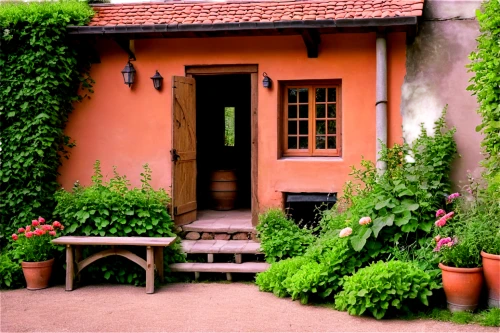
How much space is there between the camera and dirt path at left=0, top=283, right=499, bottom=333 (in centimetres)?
556

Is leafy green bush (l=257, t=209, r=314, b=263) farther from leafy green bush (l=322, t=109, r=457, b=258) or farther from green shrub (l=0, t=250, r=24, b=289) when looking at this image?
green shrub (l=0, t=250, r=24, b=289)

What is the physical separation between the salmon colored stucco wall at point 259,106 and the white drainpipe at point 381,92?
19 centimetres

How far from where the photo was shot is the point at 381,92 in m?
7.94

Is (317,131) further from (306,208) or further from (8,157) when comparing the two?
(8,157)

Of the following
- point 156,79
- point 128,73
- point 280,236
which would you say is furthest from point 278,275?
point 128,73

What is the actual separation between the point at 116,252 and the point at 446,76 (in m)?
5.22

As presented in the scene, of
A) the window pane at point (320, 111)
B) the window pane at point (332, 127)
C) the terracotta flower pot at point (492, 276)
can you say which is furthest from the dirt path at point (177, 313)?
the window pane at point (320, 111)

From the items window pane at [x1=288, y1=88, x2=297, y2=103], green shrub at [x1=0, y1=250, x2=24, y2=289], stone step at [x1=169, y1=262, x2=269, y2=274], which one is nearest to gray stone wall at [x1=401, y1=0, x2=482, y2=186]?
window pane at [x1=288, y1=88, x2=297, y2=103]

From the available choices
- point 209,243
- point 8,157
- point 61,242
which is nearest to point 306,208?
point 209,243

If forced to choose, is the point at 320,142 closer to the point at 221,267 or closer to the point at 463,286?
the point at 221,267

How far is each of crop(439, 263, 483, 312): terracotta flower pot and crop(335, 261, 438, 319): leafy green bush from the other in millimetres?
177

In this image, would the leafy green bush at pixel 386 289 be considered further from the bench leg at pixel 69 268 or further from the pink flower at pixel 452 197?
the bench leg at pixel 69 268

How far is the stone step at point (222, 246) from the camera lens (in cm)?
773

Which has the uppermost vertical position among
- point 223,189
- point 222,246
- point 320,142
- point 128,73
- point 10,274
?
point 128,73
